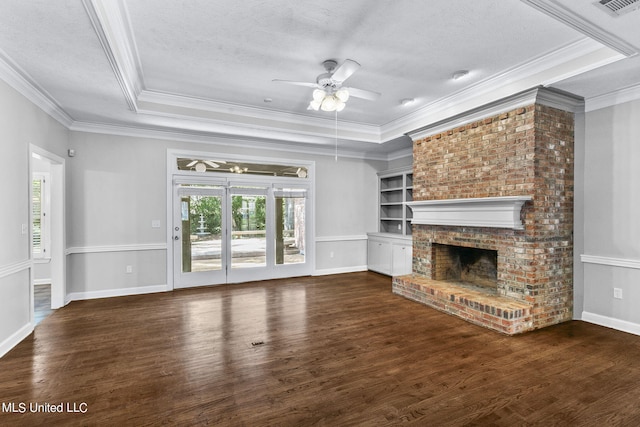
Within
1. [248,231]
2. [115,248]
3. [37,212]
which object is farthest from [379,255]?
[37,212]

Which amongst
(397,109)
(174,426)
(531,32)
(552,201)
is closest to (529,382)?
(552,201)

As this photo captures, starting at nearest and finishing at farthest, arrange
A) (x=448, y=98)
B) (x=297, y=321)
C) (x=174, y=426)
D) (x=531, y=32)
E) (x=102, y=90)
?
(x=174, y=426), (x=531, y=32), (x=102, y=90), (x=297, y=321), (x=448, y=98)

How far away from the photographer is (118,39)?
2.91m

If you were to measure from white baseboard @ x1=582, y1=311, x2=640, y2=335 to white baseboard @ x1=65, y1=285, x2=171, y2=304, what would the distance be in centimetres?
612

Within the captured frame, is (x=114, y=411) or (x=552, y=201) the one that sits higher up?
(x=552, y=201)

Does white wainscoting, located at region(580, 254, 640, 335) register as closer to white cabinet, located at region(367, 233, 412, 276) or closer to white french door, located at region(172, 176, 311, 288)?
white cabinet, located at region(367, 233, 412, 276)

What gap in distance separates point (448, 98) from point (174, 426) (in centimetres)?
482

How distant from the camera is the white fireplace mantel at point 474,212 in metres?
3.79

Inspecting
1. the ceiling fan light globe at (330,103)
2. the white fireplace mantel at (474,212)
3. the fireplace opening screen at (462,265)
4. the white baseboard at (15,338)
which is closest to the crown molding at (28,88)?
the white baseboard at (15,338)

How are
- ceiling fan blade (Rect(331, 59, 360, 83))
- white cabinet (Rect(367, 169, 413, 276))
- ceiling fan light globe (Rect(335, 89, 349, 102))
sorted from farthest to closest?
white cabinet (Rect(367, 169, 413, 276))
ceiling fan light globe (Rect(335, 89, 349, 102))
ceiling fan blade (Rect(331, 59, 360, 83))

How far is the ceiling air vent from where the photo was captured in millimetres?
2209

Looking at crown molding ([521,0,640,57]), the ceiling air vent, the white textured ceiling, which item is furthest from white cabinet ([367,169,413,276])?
the ceiling air vent

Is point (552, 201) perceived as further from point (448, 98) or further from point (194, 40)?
point (194, 40)

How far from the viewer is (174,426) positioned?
206 centimetres
